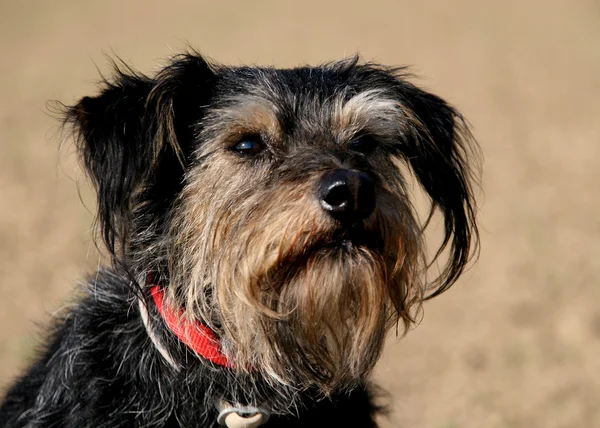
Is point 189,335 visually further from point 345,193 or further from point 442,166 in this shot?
point 442,166

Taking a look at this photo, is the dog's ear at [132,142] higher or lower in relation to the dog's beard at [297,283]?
higher

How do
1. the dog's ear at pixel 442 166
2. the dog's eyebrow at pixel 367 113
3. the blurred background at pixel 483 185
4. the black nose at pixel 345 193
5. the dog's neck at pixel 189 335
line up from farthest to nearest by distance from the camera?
the blurred background at pixel 483 185
the dog's ear at pixel 442 166
the dog's eyebrow at pixel 367 113
the dog's neck at pixel 189 335
the black nose at pixel 345 193

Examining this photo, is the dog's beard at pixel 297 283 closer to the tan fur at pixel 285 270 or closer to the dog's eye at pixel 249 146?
the tan fur at pixel 285 270

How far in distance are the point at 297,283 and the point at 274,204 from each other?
0.29 metres

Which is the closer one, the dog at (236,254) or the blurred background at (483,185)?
the dog at (236,254)

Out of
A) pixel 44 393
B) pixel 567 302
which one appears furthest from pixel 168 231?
pixel 567 302

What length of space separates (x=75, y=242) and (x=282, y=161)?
5.48 meters

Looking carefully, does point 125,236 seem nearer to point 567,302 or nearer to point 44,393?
point 44,393

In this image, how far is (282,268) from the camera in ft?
9.95

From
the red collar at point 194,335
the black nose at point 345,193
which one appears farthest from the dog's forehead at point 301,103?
the red collar at point 194,335

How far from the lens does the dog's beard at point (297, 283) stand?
299 cm

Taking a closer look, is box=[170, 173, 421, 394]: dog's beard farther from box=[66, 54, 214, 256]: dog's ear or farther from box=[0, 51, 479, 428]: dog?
box=[66, 54, 214, 256]: dog's ear

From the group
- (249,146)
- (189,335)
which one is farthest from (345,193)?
(189,335)

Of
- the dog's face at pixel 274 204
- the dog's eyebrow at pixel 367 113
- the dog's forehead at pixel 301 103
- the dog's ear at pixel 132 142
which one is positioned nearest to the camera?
the dog's face at pixel 274 204
